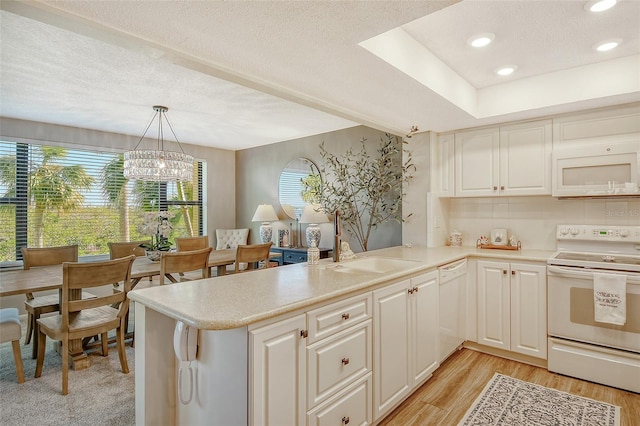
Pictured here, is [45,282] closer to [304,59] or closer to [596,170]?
[304,59]

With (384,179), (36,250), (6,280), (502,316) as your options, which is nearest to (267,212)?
(384,179)

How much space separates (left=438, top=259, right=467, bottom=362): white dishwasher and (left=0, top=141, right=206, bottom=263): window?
10.7 feet

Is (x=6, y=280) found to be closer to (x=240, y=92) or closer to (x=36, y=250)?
(x=36, y=250)

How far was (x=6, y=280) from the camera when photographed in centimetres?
268

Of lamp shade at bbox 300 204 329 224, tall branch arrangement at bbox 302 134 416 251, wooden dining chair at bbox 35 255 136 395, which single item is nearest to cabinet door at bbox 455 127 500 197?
tall branch arrangement at bbox 302 134 416 251

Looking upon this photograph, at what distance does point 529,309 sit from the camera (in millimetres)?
2830

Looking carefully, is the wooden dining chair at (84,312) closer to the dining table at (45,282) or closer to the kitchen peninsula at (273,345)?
the dining table at (45,282)

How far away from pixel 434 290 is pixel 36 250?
3706 millimetres

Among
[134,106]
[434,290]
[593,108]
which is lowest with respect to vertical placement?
[434,290]

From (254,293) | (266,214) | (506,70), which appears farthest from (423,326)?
(266,214)

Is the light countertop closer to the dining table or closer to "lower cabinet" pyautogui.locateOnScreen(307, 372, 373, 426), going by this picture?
"lower cabinet" pyautogui.locateOnScreen(307, 372, 373, 426)

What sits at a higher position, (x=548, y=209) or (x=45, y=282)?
(x=548, y=209)

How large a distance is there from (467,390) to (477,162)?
2.13 meters

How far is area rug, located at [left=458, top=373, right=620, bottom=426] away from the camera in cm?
208
